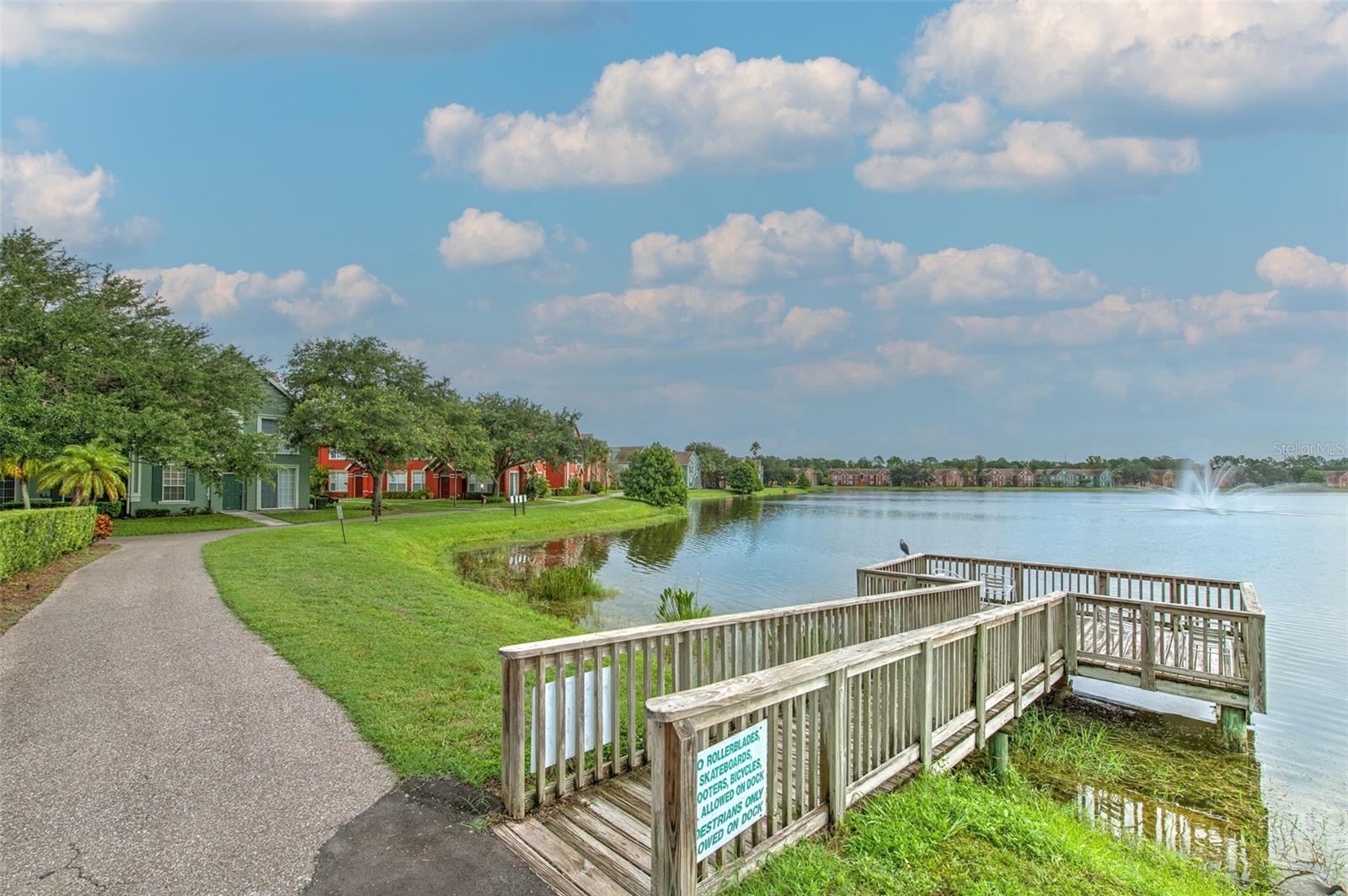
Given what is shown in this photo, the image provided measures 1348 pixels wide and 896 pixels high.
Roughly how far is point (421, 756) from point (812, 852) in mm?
2897

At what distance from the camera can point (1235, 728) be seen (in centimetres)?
757

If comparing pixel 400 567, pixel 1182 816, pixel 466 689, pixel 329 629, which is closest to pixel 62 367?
pixel 400 567

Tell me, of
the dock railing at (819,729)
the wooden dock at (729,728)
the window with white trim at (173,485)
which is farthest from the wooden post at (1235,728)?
the window with white trim at (173,485)

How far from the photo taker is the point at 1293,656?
11414 millimetres

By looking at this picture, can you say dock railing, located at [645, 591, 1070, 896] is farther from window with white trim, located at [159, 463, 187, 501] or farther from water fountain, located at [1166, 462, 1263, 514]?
water fountain, located at [1166, 462, 1263, 514]

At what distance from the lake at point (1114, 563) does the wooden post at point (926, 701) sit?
4084 millimetres

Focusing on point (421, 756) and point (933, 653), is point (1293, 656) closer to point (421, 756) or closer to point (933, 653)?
point (933, 653)

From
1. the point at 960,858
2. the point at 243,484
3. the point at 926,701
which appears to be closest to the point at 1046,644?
the point at 926,701

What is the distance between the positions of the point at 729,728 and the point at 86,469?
2471 cm

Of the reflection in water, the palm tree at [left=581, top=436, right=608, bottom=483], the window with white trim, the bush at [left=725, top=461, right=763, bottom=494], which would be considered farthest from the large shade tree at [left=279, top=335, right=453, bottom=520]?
the bush at [left=725, top=461, right=763, bottom=494]

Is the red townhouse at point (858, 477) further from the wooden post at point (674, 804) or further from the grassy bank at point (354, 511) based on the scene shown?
the wooden post at point (674, 804)

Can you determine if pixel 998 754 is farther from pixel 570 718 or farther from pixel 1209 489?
pixel 1209 489

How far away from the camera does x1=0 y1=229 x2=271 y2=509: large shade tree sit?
18.4m

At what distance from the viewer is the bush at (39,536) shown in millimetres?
11273
